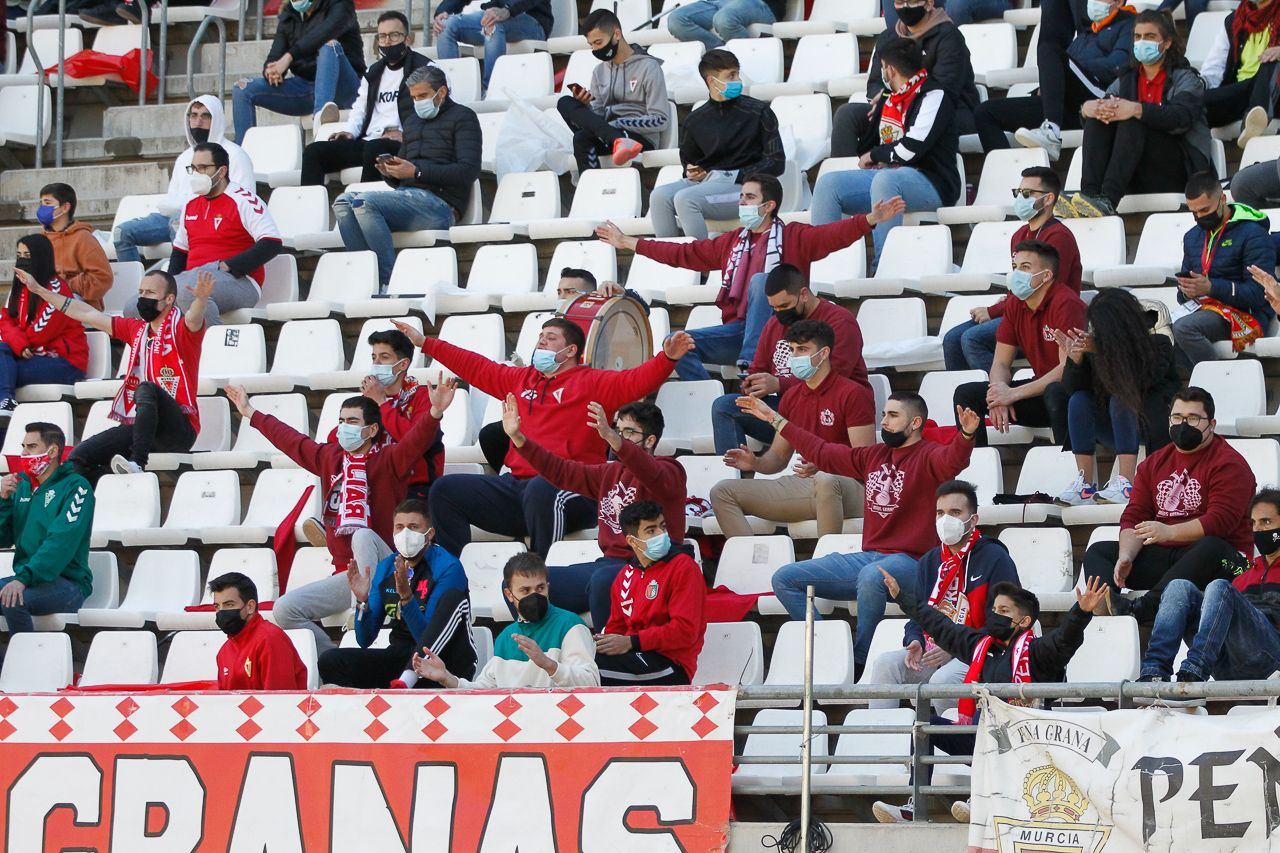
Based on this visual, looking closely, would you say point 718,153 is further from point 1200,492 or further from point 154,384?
point 1200,492

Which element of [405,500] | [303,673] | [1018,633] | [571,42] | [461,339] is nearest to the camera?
[1018,633]

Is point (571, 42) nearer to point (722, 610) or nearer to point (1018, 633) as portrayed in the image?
point (722, 610)

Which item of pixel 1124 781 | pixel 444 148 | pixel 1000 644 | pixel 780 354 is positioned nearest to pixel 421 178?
pixel 444 148

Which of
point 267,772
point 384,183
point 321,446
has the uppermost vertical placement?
point 384,183

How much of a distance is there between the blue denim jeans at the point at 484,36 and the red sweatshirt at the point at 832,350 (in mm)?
4159

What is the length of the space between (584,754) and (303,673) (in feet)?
5.31

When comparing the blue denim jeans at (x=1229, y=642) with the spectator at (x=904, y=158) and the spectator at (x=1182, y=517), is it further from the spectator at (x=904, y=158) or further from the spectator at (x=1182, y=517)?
the spectator at (x=904, y=158)

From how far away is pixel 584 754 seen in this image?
8125 mm

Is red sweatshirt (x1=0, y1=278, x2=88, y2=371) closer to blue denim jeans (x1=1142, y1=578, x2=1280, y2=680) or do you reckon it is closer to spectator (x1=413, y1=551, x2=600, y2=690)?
spectator (x1=413, y1=551, x2=600, y2=690)

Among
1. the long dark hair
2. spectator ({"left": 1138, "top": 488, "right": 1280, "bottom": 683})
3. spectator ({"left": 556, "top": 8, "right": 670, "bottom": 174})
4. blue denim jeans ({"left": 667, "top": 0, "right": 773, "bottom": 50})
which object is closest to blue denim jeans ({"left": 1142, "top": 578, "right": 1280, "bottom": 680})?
spectator ({"left": 1138, "top": 488, "right": 1280, "bottom": 683})

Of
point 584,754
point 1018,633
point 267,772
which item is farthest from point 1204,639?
point 267,772

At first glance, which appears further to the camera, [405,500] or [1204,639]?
[405,500]

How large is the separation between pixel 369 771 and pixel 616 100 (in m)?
5.52

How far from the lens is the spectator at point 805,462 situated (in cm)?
1003
